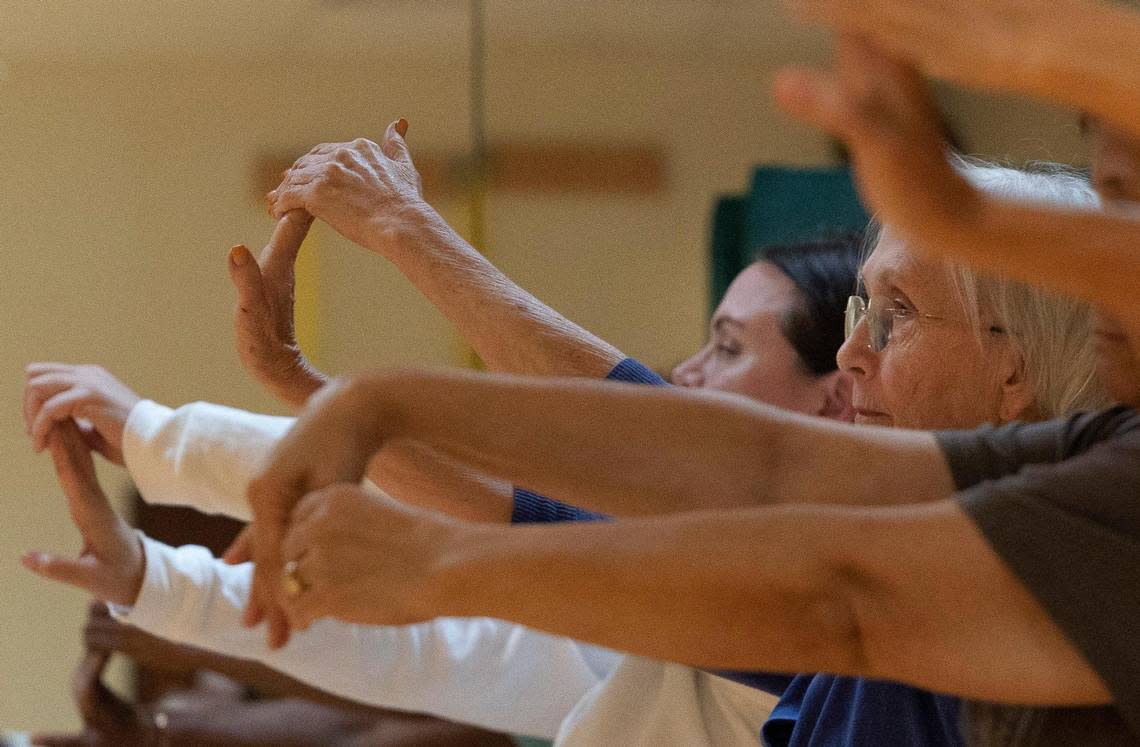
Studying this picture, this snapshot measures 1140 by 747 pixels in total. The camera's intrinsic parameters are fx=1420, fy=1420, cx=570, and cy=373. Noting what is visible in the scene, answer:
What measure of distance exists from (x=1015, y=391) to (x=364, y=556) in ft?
1.67

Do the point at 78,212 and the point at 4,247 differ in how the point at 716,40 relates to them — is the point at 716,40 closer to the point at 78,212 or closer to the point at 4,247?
the point at 78,212

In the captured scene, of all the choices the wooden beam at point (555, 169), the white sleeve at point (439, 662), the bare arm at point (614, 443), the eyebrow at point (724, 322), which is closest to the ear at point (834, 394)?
the eyebrow at point (724, 322)

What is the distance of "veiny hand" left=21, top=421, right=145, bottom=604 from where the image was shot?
3.87 ft

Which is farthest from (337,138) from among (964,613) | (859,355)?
(964,613)

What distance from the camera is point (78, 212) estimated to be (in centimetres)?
193

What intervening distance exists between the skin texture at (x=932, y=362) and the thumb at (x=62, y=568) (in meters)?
0.67

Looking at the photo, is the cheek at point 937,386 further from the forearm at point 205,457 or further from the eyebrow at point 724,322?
the eyebrow at point 724,322

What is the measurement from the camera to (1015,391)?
936 mm

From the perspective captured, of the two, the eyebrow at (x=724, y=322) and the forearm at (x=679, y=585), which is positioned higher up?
the forearm at (x=679, y=585)

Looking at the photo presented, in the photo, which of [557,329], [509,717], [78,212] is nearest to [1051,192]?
[557,329]

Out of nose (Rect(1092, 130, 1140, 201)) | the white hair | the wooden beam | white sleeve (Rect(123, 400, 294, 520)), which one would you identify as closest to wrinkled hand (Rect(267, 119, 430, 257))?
white sleeve (Rect(123, 400, 294, 520))

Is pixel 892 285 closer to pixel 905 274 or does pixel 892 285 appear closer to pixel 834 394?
pixel 905 274

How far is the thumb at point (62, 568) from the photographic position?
1164 mm

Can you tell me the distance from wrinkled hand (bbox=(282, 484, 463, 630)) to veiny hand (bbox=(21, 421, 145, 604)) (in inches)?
25.3
